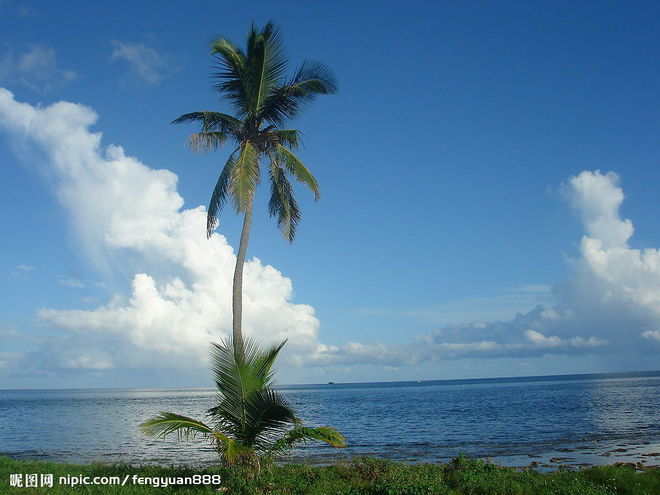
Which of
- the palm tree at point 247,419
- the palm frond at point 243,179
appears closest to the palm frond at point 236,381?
the palm tree at point 247,419

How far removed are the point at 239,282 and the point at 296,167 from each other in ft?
14.8

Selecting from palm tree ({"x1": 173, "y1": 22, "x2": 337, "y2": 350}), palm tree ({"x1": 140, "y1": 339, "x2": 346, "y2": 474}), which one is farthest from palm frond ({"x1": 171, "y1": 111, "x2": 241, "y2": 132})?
palm tree ({"x1": 140, "y1": 339, "x2": 346, "y2": 474})

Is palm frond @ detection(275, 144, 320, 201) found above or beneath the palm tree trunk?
above

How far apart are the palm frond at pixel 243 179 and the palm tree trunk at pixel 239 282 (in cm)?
48

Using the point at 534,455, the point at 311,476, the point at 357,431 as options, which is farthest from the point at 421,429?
the point at 311,476

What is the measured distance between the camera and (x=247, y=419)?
13305 millimetres

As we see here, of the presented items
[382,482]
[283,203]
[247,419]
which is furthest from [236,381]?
[283,203]

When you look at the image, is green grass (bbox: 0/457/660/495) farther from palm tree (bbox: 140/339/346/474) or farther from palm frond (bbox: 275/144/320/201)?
palm frond (bbox: 275/144/320/201)

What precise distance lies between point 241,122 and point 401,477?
12193 millimetres

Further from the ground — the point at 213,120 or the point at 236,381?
the point at 213,120

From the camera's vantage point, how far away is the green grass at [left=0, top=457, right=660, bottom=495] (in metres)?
12.5

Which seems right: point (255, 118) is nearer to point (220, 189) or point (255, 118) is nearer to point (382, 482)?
point (220, 189)

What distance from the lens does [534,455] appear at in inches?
1000

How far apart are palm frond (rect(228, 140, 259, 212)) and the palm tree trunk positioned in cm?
48
